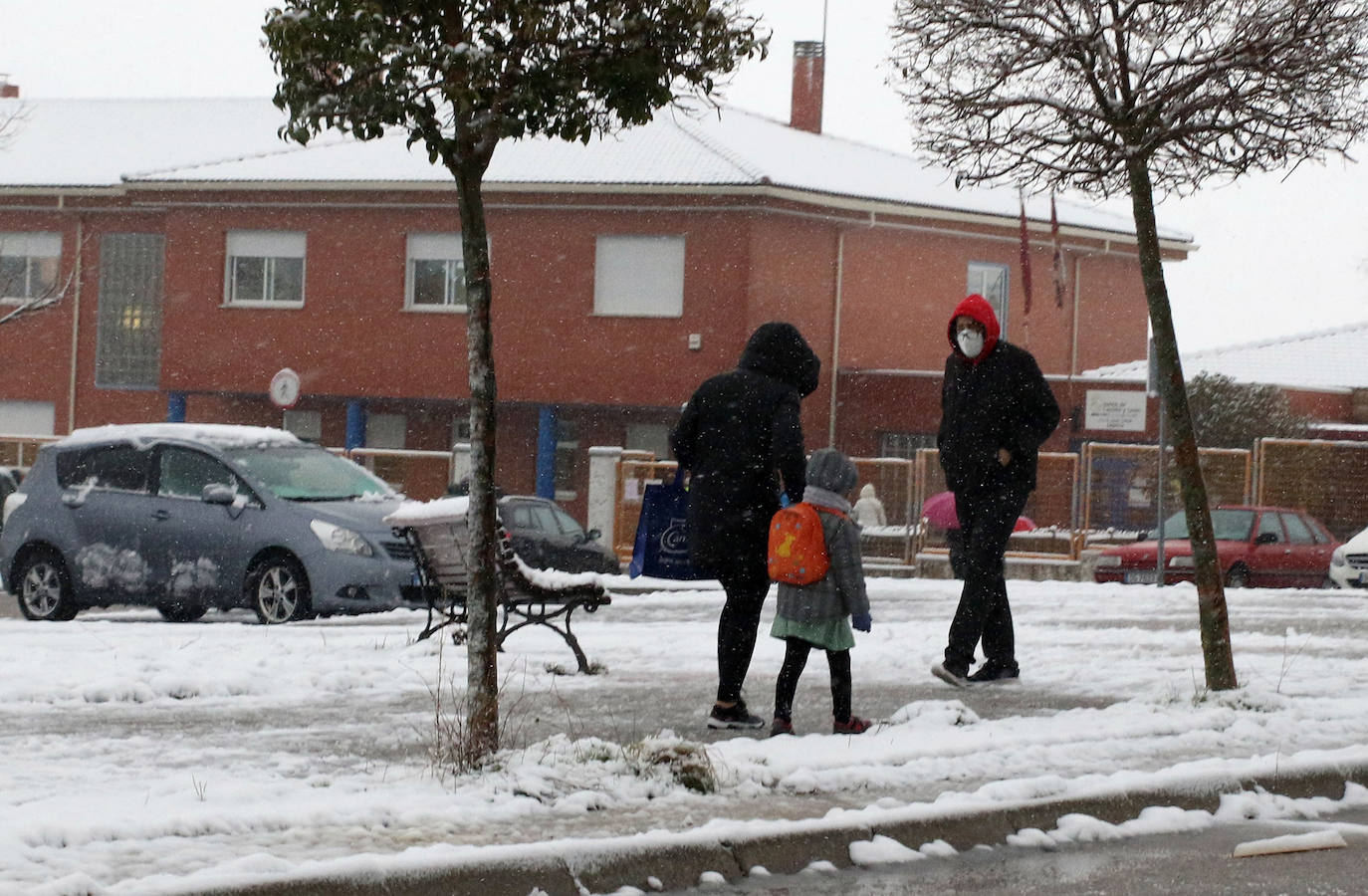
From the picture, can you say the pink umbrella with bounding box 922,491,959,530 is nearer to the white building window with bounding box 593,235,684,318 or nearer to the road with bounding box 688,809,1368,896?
the road with bounding box 688,809,1368,896

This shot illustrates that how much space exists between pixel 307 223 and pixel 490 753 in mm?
34055

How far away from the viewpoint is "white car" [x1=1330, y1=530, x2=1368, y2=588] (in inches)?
977

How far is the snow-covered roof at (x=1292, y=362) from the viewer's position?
140 feet

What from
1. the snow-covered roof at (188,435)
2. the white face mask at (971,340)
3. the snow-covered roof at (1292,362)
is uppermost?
the snow-covered roof at (1292,362)

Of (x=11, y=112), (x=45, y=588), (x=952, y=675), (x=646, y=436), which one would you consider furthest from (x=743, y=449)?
(x=11, y=112)

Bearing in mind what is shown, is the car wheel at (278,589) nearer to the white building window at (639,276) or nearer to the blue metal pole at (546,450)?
the white building window at (639,276)

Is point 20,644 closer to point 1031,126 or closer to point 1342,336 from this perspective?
point 1031,126

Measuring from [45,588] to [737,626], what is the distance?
10.0m

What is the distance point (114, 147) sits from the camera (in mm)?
46812

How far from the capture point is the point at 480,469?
7430 mm

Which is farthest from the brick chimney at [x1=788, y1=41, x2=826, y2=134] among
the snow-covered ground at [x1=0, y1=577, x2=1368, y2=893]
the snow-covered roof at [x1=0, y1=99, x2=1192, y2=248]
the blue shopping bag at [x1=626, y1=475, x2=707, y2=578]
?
the blue shopping bag at [x1=626, y1=475, x2=707, y2=578]

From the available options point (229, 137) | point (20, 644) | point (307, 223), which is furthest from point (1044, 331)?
point (20, 644)

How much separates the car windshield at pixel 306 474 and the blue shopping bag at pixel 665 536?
287 inches

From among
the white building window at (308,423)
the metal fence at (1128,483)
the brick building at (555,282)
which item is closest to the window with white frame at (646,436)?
the brick building at (555,282)
